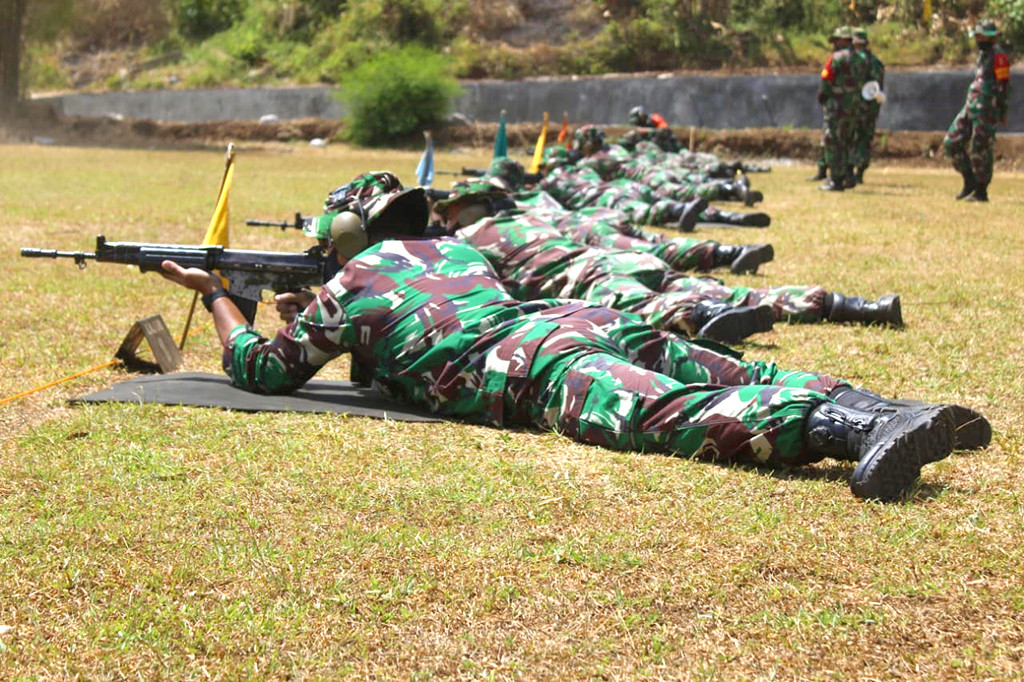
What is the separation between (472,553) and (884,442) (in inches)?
52.6

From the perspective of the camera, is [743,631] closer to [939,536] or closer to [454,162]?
[939,536]

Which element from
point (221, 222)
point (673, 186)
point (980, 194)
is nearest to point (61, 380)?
point (221, 222)

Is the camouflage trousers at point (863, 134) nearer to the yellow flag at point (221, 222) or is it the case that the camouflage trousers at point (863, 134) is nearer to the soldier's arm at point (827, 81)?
the soldier's arm at point (827, 81)

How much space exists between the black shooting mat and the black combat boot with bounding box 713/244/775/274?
14.1 feet

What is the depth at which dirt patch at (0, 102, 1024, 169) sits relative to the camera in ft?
84.5

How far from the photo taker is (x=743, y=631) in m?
3.08

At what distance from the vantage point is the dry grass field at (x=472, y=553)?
9.87ft

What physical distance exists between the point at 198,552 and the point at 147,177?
734 inches

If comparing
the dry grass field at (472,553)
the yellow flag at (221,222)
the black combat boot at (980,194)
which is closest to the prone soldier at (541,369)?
the dry grass field at (472,553)

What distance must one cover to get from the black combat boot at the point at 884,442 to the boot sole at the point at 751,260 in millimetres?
5483

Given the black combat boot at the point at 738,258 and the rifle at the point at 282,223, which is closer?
the rifle at the point at 282,223

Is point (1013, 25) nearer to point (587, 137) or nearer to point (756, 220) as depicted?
point (587, 137)

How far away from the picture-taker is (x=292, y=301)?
5.80 meters

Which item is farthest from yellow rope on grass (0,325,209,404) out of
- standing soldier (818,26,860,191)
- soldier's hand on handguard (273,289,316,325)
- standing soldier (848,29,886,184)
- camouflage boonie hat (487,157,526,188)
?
standing soldier (848,29,886,184)
